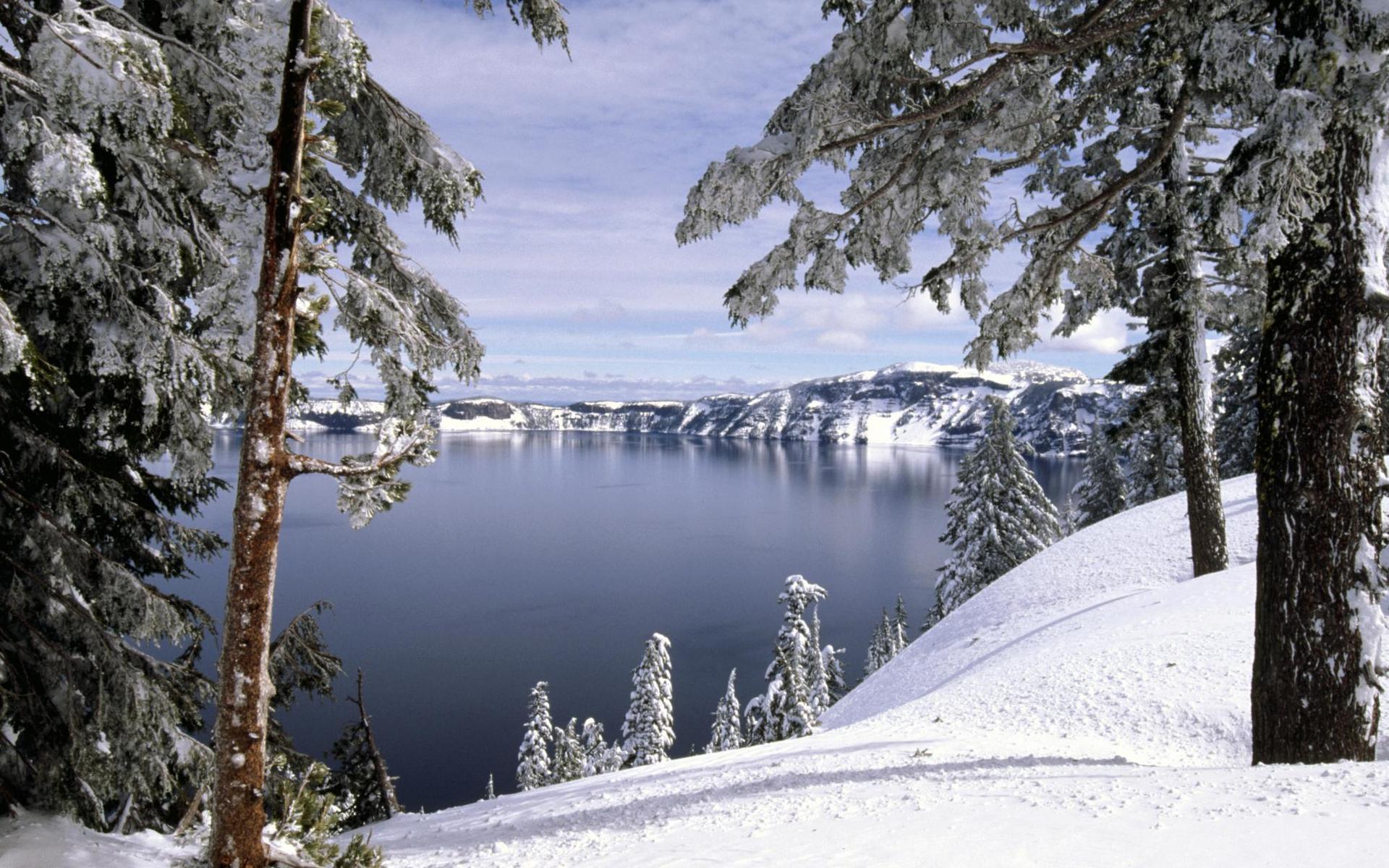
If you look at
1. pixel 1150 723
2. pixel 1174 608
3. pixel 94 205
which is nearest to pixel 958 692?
pixel 1150 723

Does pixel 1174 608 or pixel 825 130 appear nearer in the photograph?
pixel 825 130

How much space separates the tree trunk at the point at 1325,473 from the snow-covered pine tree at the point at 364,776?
9.91 m

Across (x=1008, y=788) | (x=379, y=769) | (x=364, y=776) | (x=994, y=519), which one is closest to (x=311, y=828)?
(x=1008, y=788)

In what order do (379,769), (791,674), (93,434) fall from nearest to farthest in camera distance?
(93,434), (379,769), (791,674)

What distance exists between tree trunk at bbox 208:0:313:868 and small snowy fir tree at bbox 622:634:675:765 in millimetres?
25928

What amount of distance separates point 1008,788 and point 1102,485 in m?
A: 35.9

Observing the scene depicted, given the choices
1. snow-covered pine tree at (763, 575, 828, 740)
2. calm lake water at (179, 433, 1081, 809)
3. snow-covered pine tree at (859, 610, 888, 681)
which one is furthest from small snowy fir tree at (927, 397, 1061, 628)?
calm lake water at (179, 433, 1081, 809)

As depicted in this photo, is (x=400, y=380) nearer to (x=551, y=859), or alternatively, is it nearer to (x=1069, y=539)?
(x=551, y=859)

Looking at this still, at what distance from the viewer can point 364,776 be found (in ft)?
35.4

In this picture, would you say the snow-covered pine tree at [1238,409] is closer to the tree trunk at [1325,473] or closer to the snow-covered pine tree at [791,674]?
the snow-covered pine tree at [791,674]

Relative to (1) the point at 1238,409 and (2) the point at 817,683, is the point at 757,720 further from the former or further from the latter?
(1) the point at 1238,409

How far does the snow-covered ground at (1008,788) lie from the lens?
3680 millimetres

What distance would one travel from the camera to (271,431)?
3.11 meters

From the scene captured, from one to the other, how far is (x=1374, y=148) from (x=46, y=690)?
962 cm
